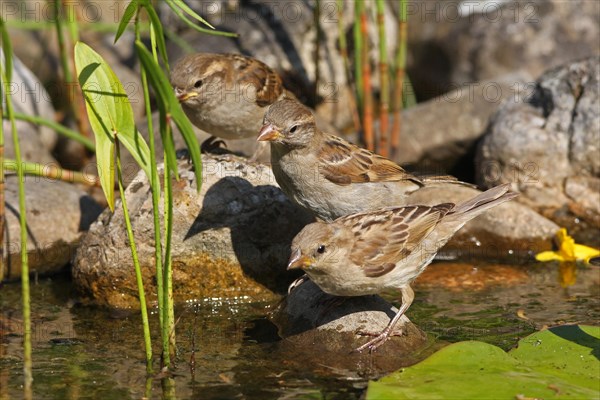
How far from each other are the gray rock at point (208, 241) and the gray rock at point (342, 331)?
3.11 feet

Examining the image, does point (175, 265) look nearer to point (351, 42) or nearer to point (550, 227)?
Answer: point (550, 227)

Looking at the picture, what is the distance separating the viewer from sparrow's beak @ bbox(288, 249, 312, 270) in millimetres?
5627

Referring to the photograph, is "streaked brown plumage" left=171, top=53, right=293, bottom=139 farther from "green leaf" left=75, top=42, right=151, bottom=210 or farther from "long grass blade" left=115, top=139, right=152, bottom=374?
"green leaf" left=75, top=42, right=151, bottom=210

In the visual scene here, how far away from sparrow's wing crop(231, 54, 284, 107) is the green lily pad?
327 cm

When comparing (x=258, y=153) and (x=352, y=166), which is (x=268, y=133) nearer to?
(x=352, y=166)

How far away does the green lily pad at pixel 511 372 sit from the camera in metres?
5.08

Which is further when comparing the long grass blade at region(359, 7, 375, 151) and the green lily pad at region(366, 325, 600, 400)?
the long grass blade at region(359, 7, 375, 151)

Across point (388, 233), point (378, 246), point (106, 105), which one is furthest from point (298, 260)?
point (106, 105)

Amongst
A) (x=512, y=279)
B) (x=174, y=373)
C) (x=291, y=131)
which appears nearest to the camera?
(x=174, y=373)

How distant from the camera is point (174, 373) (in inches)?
225

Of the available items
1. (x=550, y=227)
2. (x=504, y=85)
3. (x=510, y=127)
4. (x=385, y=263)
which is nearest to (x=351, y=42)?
(x=504, y=85)

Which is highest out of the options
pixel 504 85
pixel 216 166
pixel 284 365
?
pixel 504 85

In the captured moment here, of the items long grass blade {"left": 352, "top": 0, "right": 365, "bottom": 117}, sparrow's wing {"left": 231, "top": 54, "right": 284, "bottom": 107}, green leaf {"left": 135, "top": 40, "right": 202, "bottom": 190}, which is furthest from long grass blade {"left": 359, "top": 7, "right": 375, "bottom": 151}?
green leaf {"left": 135, "top": 40, "right": 202, "bottom": 190}

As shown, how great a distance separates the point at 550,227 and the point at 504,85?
2.64m
